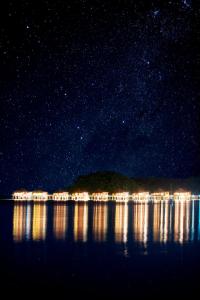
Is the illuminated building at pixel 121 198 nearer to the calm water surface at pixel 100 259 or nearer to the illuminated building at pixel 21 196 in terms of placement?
the illuminated building at pixel 21 196

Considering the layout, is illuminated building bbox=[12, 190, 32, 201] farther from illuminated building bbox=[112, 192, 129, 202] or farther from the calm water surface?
the calm water surface

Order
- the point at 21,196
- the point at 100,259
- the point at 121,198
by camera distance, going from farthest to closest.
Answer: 1. the point at 121,198
2. the point at 21,196
3. the point at 100,259

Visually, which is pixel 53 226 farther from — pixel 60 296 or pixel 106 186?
pixel 106 186

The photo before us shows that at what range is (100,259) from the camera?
52.5ft

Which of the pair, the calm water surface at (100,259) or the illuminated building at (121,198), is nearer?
the calm water surface at (100,259)

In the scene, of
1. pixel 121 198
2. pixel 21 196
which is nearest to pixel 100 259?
pixel 21 196

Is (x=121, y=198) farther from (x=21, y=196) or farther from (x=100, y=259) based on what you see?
(x=100, y=259)

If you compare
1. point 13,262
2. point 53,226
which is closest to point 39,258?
point 13,262

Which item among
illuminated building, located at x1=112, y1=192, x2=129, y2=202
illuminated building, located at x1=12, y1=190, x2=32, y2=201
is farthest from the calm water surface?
illuminated building, located at x1=12, y1=190, x2=32, y2=201

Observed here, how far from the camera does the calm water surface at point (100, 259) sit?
12258 mm

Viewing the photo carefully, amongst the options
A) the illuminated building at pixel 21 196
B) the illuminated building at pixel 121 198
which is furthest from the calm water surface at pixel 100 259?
the illuminated building at pixel 21 196

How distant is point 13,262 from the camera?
→ 49.4ft

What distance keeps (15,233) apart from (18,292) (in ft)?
36.0

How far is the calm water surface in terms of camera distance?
12258mm
